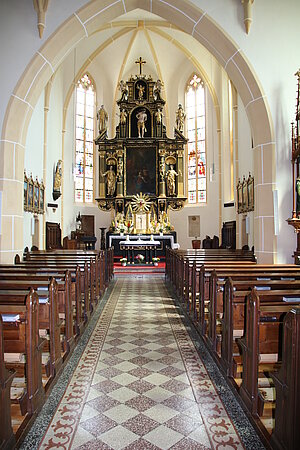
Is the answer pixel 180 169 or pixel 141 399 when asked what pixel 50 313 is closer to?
pixel 141 399

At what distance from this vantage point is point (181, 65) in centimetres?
2025

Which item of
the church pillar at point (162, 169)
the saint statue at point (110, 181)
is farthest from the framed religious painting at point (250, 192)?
the saint statue at point (110, 181)

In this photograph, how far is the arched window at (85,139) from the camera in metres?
20.1

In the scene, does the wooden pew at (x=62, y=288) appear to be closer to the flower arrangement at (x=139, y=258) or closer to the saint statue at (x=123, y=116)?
the flower arrangement at (x=139, y=258)

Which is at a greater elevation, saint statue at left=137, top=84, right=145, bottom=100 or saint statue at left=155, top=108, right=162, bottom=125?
saint statue at left=137, top=84, right=145, bottom=100

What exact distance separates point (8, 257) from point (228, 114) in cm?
1299

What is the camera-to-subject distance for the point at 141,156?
66.0ft

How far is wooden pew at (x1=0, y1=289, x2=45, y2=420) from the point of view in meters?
2.82

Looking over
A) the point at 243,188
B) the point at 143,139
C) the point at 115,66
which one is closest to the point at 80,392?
the point at 243,188

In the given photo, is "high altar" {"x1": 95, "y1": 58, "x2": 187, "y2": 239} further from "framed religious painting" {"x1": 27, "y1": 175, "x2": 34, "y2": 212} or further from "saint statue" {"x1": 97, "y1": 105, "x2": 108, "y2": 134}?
"framed religious painting" {"x1": 27, "y1": 175, "x2": 34, "y2": 212}

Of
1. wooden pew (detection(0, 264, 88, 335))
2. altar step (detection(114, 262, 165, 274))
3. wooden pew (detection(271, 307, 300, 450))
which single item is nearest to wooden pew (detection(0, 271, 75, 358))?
wooden pew (detection(0, 264, 88, 335))

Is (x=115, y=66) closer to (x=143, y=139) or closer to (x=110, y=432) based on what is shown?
(x=143, y=139)

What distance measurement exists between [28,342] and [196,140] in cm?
1898

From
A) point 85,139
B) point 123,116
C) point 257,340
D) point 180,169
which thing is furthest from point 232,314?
point 85,139
